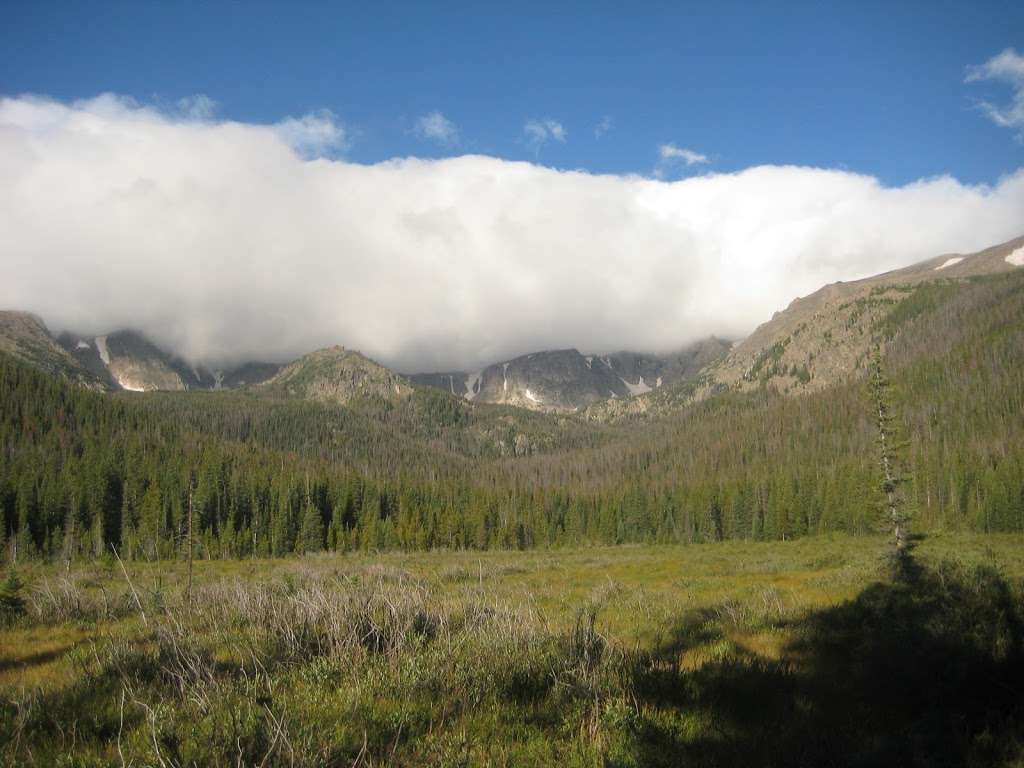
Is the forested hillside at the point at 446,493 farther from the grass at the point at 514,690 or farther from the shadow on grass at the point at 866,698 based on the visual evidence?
the grass at the point at 514,690

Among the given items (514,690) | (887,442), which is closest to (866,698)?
(514,690)

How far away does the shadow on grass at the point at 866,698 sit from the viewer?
15.8 feet

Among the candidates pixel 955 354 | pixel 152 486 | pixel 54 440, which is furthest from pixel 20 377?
pixel 955 354

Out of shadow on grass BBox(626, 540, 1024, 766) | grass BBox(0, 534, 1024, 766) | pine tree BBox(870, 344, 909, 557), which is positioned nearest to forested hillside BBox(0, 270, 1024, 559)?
pine tree BBox(870, 344, 909, 557)

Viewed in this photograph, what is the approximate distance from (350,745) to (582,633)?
12.4ft

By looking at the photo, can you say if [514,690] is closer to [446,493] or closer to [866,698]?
[866,698]

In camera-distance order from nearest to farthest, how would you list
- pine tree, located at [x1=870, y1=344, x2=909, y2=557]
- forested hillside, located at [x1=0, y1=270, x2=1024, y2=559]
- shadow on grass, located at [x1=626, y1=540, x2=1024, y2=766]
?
shadow on grass, located at [x1=626, y1=540, x2=1024, y2=766] < pine tree, located at [x1=870, y1=344, x2=909, y2=557] < forested hillside, located at [x1=0, y1=270, x2=1024, y2=559]

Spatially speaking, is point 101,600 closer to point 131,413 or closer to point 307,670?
point 307,670

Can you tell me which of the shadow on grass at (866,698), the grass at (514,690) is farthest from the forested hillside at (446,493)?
the grass at (514,690)

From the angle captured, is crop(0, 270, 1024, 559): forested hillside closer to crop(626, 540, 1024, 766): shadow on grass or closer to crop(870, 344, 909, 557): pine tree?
crop(870, 344, 909, 557): pine tree

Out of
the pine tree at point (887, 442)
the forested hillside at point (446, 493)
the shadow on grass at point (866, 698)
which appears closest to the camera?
the shadow on grass at point (866, 698)

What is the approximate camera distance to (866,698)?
649cm

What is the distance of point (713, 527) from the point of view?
9544 cm

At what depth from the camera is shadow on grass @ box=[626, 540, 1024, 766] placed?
4.80 m
